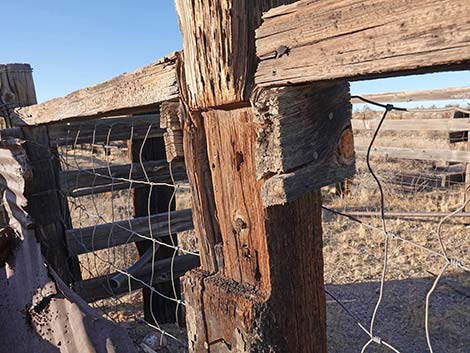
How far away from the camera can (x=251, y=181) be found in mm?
935

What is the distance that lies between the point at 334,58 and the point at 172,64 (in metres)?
0.50

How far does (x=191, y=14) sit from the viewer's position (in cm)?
95

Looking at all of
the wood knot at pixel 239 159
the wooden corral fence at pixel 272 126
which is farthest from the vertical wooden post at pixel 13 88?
the wood knot at pixel 239 159

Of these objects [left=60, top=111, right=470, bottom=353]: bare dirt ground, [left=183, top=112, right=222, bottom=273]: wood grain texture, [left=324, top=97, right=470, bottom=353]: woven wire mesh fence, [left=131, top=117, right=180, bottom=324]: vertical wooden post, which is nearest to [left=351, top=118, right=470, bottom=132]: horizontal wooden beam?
[left=324, top=97, right=470, bottom=353]: woven wire mesh fence

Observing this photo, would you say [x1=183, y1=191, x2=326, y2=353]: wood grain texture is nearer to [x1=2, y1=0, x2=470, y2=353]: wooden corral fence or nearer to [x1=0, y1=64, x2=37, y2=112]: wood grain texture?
[x1=2, y1=0, x2=470, y2=353]: wooden corral fence

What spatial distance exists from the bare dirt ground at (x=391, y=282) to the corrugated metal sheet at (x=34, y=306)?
0.72 m

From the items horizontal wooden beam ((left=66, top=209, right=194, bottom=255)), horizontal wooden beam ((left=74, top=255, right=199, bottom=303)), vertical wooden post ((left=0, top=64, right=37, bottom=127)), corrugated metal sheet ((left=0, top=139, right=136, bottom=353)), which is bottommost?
horizontal wooden beam ((left=74, top=255, right=199, bottom=303))

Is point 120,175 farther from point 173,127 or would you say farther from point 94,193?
point 173,127

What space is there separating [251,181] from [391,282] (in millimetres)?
3877

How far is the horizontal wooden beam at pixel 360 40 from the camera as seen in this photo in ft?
1.93

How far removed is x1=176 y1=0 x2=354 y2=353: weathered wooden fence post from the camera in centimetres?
84

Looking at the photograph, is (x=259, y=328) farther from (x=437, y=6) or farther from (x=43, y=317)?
(x=43, y=317)

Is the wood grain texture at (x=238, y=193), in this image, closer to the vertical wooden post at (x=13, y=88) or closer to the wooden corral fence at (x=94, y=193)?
the wooden corral fence at (x=94, y=193)

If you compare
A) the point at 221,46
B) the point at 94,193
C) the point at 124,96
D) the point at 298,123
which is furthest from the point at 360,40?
the point at 94,193
